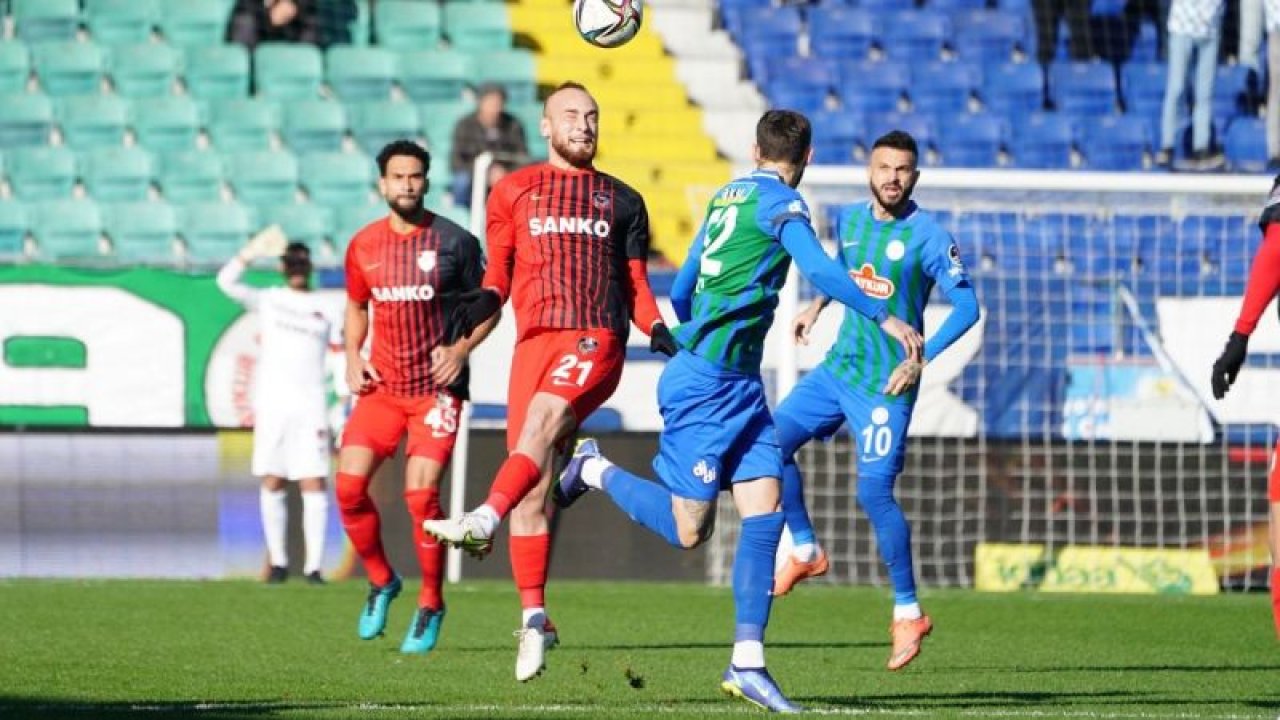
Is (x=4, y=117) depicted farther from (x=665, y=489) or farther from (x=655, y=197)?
(x=665, y=489)

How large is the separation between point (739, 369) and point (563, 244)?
0.86 metres

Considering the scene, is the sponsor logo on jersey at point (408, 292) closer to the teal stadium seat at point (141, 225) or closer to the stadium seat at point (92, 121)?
the teal stadium seat at point (141, 225)

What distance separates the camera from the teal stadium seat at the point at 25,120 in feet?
58.2

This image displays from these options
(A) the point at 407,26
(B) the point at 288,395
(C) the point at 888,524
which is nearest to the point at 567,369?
(C) the point at 888,524

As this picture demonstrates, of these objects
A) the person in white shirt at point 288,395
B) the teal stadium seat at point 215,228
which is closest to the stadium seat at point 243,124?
the teal stadium seat at point 215,228

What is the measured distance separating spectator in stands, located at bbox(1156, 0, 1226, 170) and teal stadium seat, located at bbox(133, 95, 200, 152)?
831cm

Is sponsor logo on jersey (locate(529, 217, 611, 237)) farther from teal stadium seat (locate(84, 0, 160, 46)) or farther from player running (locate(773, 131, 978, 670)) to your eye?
teal stadium seat (locate(84, 0, 160, 46))

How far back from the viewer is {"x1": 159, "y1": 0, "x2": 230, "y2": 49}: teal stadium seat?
18.8 meters

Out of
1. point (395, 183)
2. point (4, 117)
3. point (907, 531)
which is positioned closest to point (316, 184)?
point (4, 117)

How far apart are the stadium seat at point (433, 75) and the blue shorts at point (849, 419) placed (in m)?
9.32

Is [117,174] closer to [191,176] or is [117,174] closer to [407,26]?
[191,176]

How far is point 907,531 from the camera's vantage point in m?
9.71

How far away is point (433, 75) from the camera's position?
62.9ft

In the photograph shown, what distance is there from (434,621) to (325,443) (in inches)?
214
